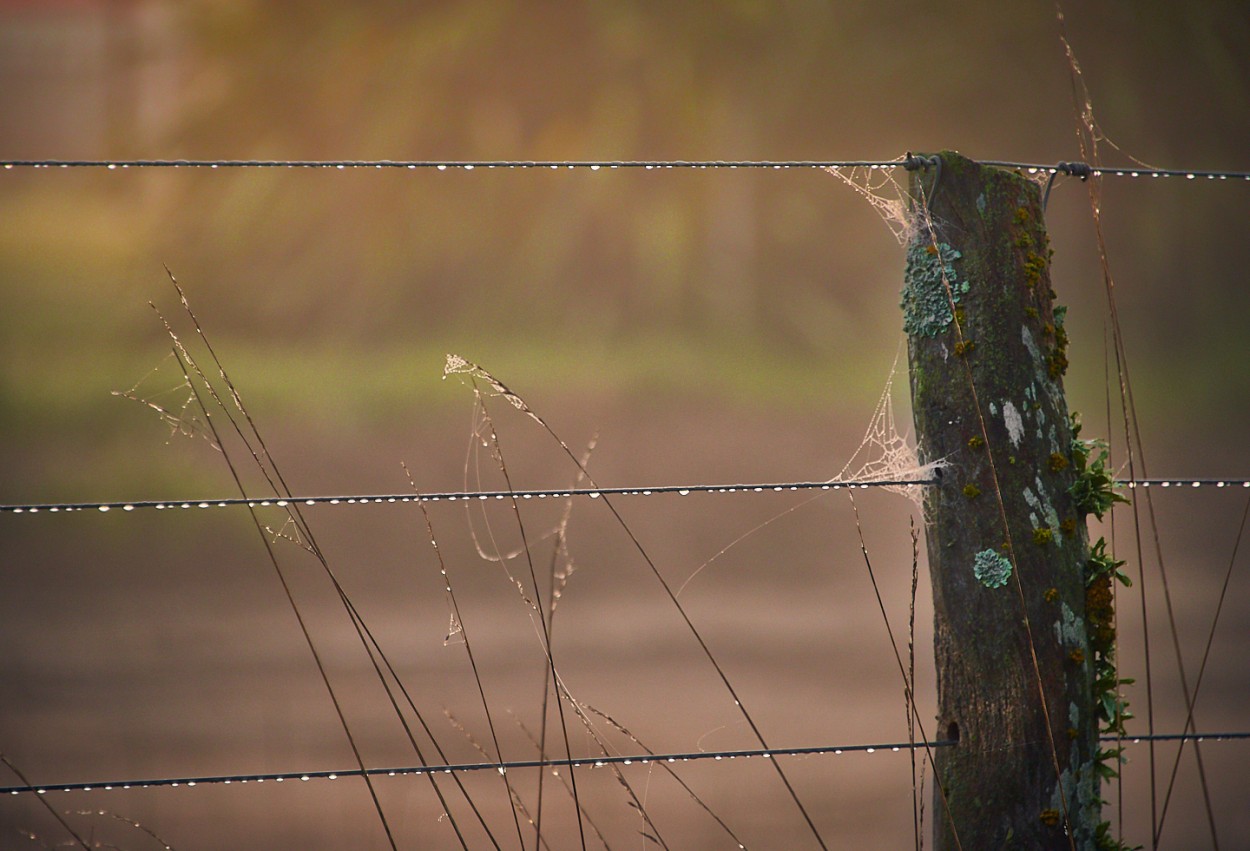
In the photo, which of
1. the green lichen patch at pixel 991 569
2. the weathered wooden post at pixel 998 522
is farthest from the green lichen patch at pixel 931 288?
the green lichen patch at pixel 991 569

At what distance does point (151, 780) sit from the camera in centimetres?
126

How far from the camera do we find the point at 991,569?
1.30 meters

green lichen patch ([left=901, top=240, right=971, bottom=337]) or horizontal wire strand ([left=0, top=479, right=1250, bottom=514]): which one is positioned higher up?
green lichen patch ([left=901, top=240, right=971, bottom=337])

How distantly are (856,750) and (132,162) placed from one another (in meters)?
1.23

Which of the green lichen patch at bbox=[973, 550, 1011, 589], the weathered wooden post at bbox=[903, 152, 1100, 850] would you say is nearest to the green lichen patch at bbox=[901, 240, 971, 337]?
the weathered wooden post at bbox=[903, 152, 1100, 850]

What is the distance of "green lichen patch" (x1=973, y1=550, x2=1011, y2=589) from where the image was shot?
1.30 metres

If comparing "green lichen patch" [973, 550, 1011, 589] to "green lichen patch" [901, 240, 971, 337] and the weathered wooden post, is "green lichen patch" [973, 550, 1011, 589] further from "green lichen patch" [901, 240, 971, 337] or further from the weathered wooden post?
"green lichen patch" [901, 240, 971, 337]

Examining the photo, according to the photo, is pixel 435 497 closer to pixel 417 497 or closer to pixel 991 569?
pixel 417 497

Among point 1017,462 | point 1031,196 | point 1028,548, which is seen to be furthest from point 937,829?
point 1031,196

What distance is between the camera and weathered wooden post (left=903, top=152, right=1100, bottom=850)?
129 centimetres

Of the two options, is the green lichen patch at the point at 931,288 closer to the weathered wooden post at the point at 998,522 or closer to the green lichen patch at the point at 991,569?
the weathered wooden post at the point at 998,522

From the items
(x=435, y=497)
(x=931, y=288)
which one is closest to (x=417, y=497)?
(x=435, y=497)

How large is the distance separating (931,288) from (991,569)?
365mm

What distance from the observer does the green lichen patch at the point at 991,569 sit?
1299mm
